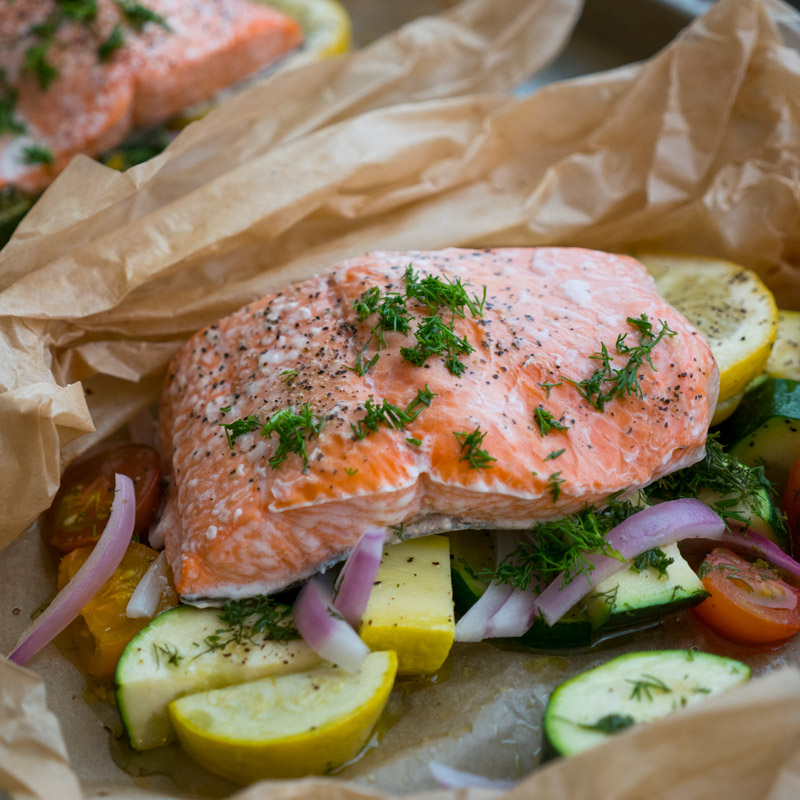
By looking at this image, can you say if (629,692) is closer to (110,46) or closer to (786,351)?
(786,351)

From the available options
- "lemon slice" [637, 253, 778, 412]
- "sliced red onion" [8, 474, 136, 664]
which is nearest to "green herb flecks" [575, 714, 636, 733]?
"lemon slice" [637, 253, 778, 412]

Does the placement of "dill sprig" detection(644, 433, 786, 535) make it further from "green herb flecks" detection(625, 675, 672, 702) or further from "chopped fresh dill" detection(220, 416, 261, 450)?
"chopped fresh dill" detection(220, 416, 261, 450)

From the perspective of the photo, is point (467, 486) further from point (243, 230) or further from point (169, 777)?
point (243, 230)

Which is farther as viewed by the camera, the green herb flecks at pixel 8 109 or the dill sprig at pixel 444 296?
the green herb flecks at pixel 8 109

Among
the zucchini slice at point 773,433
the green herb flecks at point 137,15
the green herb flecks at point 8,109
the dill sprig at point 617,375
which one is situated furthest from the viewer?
the green herb flecks at point 137,15

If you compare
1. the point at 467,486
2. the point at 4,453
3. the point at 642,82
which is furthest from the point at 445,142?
the point at 4,453

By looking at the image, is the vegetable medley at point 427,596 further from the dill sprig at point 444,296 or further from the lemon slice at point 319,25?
the lemon slice at point 319,25

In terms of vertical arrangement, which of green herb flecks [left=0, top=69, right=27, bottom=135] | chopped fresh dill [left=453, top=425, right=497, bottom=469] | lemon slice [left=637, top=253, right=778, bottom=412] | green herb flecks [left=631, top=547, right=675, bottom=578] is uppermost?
green herb flecks [left=0, top=69, right=27, bottom=135]

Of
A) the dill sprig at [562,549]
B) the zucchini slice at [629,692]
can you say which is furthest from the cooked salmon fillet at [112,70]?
the zucchini slice at [629,692]
